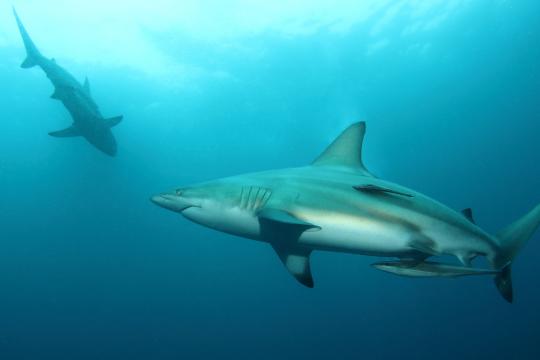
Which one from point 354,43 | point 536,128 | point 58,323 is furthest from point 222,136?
point 536,128

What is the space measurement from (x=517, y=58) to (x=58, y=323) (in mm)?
61659

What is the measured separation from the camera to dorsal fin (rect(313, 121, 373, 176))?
14.1 feet

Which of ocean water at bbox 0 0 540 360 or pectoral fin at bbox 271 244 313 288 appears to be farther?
ocean water at bbox 0 0 540 360

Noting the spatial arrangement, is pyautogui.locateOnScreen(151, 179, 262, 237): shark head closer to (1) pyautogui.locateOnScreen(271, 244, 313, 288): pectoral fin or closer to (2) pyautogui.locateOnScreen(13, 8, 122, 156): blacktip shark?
(1) pyautogui.locateOnScreen(271, 244, 313, 288): pectoral fin

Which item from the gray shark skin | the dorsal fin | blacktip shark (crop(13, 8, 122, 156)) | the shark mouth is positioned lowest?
the gray shark skin

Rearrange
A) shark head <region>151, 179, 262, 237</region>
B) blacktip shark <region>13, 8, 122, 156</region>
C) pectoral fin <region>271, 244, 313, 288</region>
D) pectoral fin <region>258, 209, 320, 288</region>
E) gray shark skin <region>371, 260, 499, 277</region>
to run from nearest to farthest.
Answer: gray shark skin <region>371, 260, 499, 277</region> < pectoral fin <region>258, 209, 320, 288</region> < shark head <region>151, 179, 262, 237</region> < pectoral fin <region>271, 244, 313, 288</region> < blacktip shark <region>13, 8, 122, 156</region>

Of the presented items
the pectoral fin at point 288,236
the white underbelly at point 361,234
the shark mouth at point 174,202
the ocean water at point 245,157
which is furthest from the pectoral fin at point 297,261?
the ocean water at point 245,157

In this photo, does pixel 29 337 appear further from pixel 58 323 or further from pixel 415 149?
pixel 415 149

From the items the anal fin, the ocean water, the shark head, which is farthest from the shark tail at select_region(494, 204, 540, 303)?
the ocean water

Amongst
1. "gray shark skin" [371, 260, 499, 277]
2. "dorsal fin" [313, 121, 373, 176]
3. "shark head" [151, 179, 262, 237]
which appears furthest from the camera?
"dorsal fin" [313, 121, 373, 176]

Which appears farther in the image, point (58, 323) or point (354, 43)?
point (58, 323)

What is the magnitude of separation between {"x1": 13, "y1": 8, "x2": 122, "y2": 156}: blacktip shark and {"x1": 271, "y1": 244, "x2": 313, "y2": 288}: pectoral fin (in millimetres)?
9448

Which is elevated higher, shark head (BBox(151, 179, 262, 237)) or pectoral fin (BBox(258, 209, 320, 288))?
shark head (BBox(151, 179, 262, 237))

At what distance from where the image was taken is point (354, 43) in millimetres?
28391
